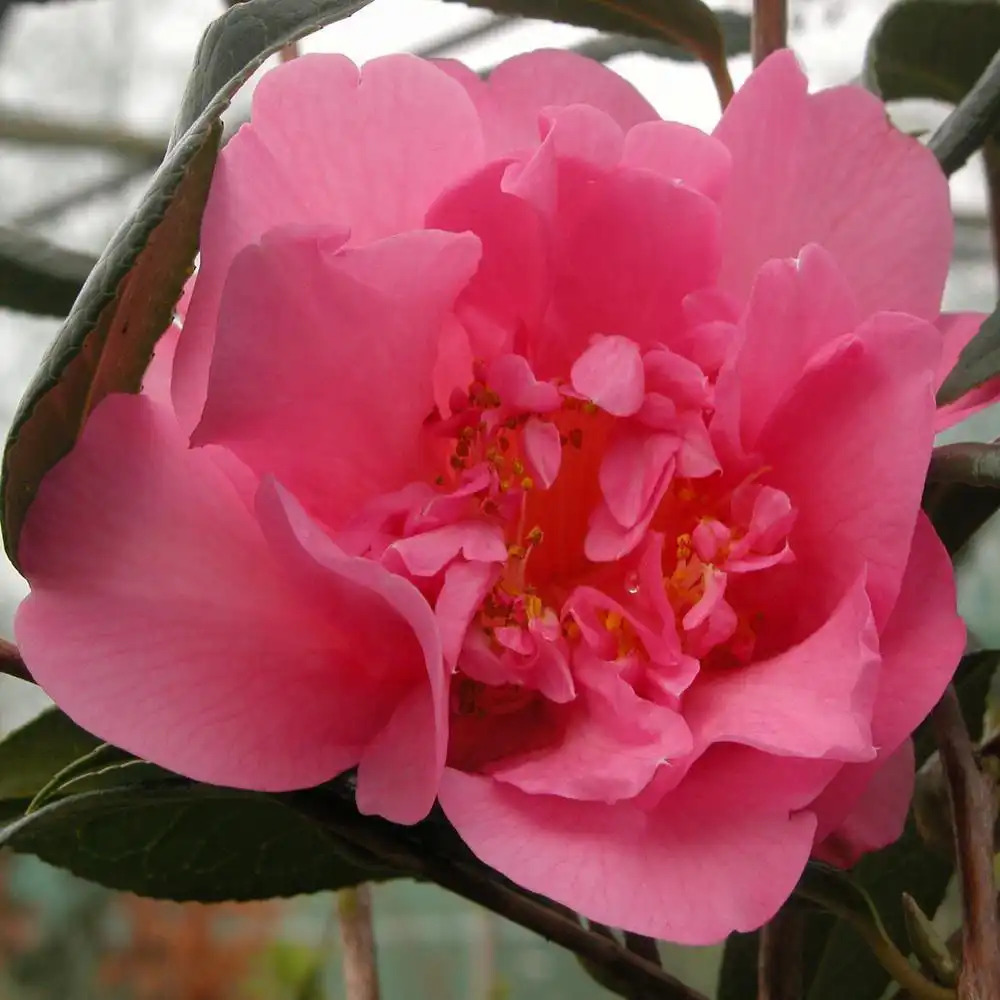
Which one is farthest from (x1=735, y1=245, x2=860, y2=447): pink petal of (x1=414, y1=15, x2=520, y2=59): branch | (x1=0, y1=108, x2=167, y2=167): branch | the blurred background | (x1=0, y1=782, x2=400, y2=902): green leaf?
the blurred background

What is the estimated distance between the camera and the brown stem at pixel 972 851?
305 mm

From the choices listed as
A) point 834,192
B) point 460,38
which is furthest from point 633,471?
point 460,38

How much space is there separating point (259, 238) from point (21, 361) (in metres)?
2.08

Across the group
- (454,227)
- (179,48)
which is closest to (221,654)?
(454,227)

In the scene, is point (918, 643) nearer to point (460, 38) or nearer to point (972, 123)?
point (972, 123)

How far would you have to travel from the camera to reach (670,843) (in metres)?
0.30

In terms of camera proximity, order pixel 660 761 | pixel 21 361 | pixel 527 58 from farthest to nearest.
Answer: pixel 21 361 < pixel 527 58 < pixel 660 761

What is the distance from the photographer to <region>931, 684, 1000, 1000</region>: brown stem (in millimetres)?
305

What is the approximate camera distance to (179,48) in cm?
229

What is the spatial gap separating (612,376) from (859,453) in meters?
0.07

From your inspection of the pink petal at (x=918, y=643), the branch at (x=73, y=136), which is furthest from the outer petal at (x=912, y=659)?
the branch at (x=73, y=136)

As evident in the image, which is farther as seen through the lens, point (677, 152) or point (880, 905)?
point (880, 905)

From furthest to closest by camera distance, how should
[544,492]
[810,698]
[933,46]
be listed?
1. [933,46]
2. [544,492]
3. [810,698]

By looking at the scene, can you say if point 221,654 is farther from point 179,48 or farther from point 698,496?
point 179,48
